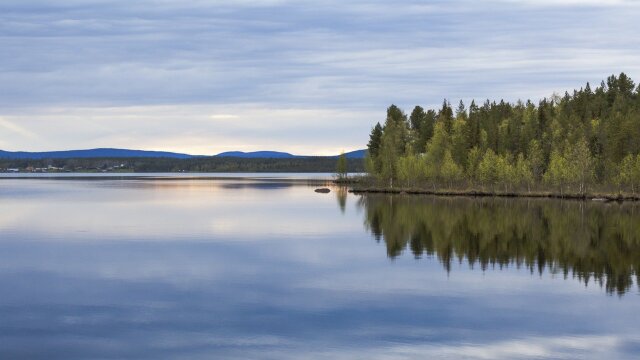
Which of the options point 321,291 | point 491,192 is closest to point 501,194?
point 491,192

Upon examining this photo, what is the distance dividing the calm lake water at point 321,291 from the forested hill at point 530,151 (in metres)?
67.9

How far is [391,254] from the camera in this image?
55.0m

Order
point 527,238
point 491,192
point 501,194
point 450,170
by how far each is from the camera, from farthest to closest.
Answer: point 450,170 < point 491,192 < point 501,194 < point 527,238

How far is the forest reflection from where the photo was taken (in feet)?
159

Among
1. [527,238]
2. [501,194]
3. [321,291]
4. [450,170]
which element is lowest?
[321,291]

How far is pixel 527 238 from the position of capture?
2564 inches

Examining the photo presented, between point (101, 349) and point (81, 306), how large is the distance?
8.23 m

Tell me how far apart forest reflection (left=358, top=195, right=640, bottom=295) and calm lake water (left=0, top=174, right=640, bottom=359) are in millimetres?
240

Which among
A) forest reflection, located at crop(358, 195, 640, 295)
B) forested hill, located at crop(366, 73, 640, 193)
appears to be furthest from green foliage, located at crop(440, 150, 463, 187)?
forest reflection, located at crop(358, 195, 640, 295)

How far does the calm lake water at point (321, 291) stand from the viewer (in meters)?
28.2

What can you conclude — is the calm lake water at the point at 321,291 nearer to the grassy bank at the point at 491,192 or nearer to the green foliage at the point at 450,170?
the grassy bank at the point at 491,192

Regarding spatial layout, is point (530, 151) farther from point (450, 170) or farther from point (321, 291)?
point (321, 291)

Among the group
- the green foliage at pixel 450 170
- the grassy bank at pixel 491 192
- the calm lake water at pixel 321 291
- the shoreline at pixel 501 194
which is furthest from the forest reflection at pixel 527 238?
the green foliage at pixel 450 170

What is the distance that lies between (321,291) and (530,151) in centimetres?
12644
